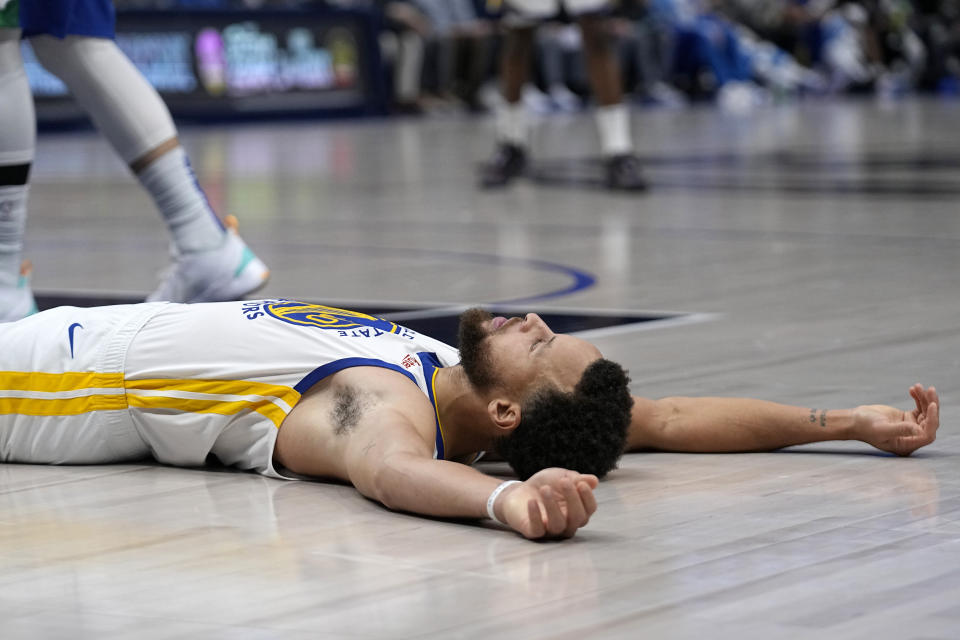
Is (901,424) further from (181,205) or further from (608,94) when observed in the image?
(608,94)

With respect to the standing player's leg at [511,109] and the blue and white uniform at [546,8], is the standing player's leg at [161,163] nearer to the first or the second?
the blue and white uniform at [546,8]

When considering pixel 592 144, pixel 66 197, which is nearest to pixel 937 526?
pixel 66 197

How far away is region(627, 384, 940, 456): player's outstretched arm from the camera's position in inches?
109

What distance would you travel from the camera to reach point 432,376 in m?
2.71

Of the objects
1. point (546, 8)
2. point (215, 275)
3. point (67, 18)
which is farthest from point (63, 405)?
point (546, 8)

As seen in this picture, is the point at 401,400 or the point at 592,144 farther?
the point at 592,144

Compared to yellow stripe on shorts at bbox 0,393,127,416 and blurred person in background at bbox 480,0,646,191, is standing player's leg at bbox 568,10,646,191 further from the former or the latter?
yellow stripe on shorts at bbox 0,393,127,416

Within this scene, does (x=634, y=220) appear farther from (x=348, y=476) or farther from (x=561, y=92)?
(x=561, y=92)

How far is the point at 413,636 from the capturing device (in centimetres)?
→ 183

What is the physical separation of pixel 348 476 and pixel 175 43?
12.7 meters

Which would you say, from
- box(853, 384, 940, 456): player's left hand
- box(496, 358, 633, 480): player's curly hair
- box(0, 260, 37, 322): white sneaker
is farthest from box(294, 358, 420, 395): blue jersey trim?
box(0, 260, 37, 322): white sneaker

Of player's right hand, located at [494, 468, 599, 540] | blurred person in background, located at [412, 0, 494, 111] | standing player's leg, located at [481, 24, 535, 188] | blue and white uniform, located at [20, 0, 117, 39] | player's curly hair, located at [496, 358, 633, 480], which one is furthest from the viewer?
blurred person in background, located at [412, 0, 494, 111]

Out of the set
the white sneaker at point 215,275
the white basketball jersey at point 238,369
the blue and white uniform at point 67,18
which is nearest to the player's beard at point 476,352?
the white basketball jersey at point 238,369

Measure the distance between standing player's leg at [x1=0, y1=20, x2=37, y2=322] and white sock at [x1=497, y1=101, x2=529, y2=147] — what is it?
4734mm
